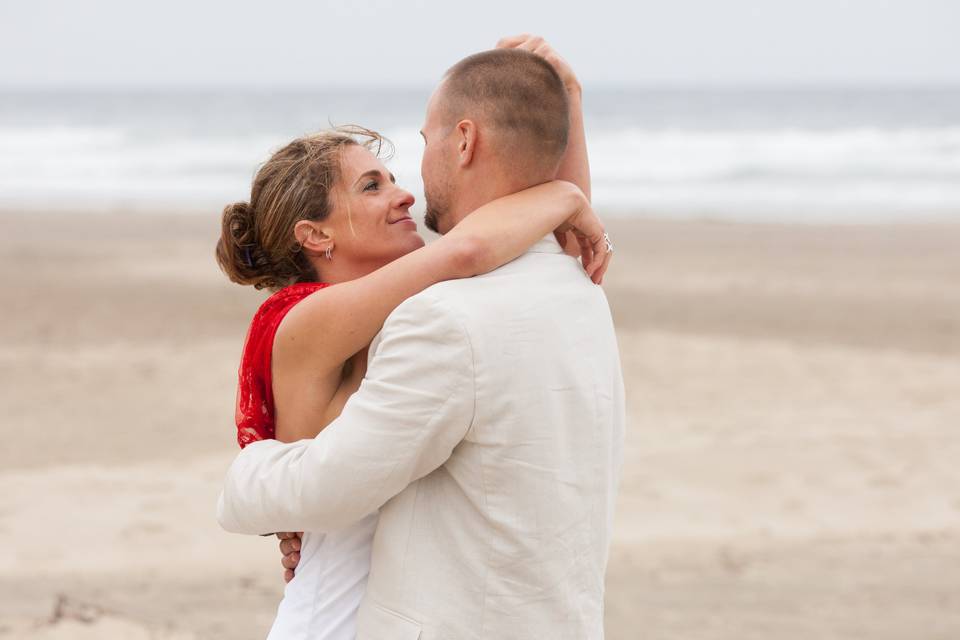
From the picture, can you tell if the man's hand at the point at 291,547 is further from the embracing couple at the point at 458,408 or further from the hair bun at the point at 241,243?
the hair bun at the point at 241,243

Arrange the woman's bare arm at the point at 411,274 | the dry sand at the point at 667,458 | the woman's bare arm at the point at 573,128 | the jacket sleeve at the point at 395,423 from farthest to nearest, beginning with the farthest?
1. the dry sand at the point at 667,458
2. the woman's bare arm at the point at 573,128
3. the woman's bare arm at the point at 411,274
4. the jacket sleeve at the point at 395,423

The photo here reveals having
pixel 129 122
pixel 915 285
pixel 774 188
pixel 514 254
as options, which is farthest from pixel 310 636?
pixel 129 122

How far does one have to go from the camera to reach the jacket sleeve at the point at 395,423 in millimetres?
1933

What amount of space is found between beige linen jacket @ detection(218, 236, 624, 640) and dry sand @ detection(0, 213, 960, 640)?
317cm

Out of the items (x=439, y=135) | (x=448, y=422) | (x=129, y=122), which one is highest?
Answer: (x=439, y=135)

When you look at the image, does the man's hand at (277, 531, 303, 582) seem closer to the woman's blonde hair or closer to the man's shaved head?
the woman's blonde hair

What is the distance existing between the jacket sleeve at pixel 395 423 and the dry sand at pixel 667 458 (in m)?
3.23

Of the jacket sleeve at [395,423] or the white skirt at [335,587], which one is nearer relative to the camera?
the jacket sleeve at [395,423]

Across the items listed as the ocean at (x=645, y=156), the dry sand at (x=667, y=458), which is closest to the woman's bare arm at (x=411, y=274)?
the dry sand at (x=667, y=458)

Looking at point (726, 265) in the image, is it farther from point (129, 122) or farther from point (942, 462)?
point (129, 122)

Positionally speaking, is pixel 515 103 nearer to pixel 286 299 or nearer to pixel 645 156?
pixel 286 299

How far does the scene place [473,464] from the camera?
6.66 feet

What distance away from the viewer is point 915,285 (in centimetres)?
1463

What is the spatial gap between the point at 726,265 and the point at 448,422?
48.3 feet
